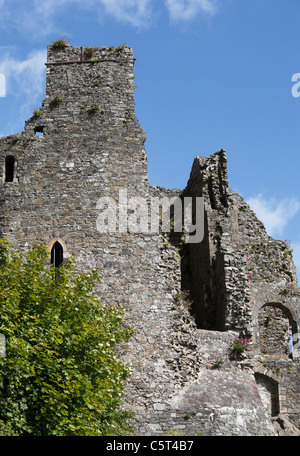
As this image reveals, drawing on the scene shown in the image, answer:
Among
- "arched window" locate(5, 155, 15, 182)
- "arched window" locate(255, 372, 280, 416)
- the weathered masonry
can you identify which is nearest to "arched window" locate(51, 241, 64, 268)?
the weathered masonry

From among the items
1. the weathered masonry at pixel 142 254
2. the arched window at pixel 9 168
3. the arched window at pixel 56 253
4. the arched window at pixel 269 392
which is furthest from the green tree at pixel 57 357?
the arched window at pixel 269 392

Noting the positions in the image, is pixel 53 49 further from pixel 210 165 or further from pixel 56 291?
pixel 56 291

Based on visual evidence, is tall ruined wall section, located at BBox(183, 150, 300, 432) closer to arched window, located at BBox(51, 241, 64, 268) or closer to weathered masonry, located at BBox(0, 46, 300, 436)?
weathered masonry, located at BBox(0, 46, 300, 436)

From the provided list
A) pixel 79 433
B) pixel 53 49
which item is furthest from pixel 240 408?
pixel 53 49

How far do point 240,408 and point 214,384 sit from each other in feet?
3.85

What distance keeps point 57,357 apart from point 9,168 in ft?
32.2

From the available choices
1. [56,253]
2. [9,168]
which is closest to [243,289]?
[56,253]

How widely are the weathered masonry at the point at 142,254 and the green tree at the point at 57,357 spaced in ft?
6.29

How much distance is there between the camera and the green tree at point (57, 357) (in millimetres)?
21922

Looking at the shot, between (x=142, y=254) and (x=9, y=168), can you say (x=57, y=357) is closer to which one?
(x=142, y=254)

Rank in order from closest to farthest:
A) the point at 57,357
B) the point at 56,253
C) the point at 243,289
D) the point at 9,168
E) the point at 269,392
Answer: the point at 57,357
the point at 56,253
the point at 243,289
the point at 9,168
the point at 269,392

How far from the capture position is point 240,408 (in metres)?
27.2

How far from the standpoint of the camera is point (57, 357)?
23.2 meters

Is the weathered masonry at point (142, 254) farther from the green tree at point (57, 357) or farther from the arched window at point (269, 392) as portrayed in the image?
the green tree at point (57, 357)
